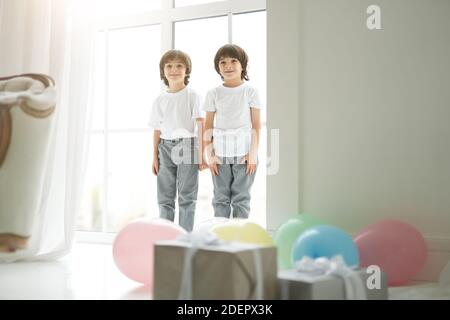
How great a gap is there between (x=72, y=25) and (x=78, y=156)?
69 cm

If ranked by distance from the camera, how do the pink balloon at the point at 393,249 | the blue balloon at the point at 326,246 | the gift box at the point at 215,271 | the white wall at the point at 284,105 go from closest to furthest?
the gift box at the point at 215,271, the blue balloon at the point at 326,246, the pink balloon at the point at 393,249, the white wall at the point at 284,105

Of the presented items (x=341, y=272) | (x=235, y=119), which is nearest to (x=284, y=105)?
(x=235, y=119)

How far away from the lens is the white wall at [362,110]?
210 cm

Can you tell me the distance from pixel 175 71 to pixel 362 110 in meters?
0.98

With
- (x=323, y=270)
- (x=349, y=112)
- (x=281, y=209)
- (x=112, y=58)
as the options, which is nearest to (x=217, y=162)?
(x=281, y=209)

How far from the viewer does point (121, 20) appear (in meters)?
3.18

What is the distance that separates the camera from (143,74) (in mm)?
3564

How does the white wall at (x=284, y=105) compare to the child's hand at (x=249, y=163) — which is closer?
the white wall at (x=284, y=105)

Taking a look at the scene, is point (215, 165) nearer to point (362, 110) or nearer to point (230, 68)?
point (230, 68)

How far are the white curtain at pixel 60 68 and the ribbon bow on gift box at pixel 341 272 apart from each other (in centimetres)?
158

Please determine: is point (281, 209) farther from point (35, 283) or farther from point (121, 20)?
point (121, 20)

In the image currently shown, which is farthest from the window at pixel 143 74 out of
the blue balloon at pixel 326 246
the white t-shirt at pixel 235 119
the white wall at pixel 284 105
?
the blue balloon at pixel 326 246

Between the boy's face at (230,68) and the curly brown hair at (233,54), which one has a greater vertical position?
the curly brown hair at (233,54)

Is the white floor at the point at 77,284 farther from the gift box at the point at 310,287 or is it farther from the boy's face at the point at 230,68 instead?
the boy's face at the point at 230,68
